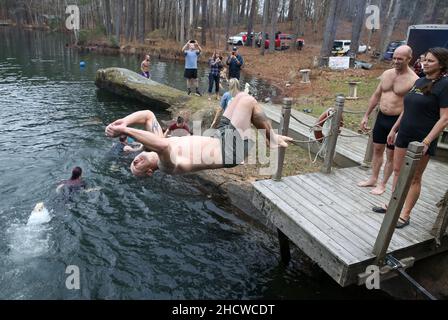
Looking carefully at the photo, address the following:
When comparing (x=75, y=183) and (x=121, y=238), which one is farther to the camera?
(x=75, y=183)

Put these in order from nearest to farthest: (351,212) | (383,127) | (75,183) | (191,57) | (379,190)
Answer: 1. (351,212)
2. (383,127)
3. (379,190)
4. (75,183)
5. (191,57)

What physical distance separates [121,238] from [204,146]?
10.6 feet

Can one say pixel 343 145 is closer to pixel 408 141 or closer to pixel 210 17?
pixel 408 141

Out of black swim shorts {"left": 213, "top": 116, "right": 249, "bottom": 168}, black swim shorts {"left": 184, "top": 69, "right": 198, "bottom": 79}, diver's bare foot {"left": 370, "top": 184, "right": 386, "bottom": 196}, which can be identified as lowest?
diver's bare foot {"left": 370, "top": 184, "right": 386, "bottom": 196}

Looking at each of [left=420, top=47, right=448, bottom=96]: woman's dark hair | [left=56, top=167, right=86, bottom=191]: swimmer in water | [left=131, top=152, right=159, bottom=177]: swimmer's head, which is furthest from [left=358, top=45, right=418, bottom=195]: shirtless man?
[left=56, top=167, right=86, bottom=191]: swimmer in water

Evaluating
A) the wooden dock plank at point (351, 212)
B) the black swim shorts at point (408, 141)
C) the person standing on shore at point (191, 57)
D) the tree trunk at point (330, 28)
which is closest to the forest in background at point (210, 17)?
the tree trunk at point (330, 28)

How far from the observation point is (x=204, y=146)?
3803 mm

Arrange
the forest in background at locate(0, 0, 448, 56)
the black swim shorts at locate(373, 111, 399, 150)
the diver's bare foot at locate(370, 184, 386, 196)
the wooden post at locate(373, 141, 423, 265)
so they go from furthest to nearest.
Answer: the forest in background at locate(0, 0, 448, 56) → the diver's bare foot at locate(370, 184, 386, 196) → the black swim shorts at locate(373, 111, 399, 150) → the wooden post at locate(373, 141, 423, 265)

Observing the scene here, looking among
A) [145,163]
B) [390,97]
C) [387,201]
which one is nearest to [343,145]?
[387,201]

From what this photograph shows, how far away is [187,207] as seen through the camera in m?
7.26

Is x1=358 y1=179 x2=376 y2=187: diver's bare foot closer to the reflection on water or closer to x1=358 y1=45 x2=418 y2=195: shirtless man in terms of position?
x1=358 y1=45 x2=418 y2=195: shirtless man

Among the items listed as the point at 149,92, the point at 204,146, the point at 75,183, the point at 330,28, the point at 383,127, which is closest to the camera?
the point at 204,146

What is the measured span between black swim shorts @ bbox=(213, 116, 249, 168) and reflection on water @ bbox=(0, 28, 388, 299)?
2.27 metres

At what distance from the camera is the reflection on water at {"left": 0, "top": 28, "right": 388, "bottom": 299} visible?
5.12 meters
